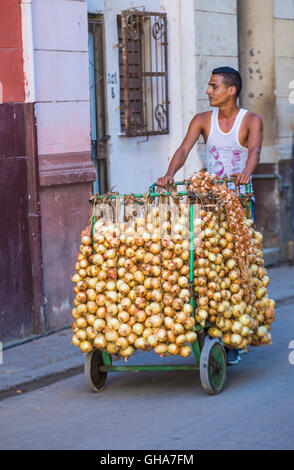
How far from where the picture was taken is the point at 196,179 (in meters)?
6.41

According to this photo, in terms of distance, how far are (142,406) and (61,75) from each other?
3532 mm

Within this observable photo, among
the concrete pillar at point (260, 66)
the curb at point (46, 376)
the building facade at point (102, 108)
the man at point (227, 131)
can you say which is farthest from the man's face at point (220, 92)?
the concrete pillar at point (260, 66)

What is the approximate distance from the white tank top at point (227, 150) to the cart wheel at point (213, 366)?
4.92 feet

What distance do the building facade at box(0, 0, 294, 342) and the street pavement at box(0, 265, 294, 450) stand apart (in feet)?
2.78

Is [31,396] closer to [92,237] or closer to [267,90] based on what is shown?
[92,237]

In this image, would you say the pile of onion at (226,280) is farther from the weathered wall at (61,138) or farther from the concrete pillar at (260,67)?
the concrete pillar at (260,67)

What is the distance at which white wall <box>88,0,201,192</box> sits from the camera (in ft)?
32.8

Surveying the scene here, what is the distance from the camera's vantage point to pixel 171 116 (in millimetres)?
10680

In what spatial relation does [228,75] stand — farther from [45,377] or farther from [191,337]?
[45,377]

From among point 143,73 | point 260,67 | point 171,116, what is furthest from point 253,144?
point 260,67

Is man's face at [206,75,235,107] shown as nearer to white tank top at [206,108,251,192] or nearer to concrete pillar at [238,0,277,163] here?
white tank top at [206,108,251,192]

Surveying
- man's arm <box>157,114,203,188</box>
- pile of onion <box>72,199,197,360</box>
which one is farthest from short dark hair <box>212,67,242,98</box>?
pile of onion <box>72,199,197,360</box>

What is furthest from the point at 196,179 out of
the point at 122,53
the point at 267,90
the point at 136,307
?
the point at 267,90

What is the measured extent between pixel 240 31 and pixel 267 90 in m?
0.81
